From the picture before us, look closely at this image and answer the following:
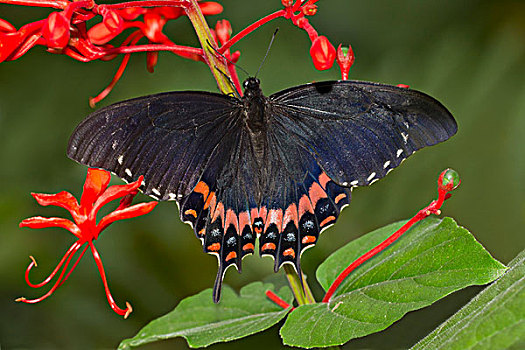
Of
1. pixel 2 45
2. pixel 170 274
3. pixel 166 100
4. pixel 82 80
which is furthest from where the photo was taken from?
pixel 82 80

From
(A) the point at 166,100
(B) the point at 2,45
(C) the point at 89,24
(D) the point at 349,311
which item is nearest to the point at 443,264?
(D) the point at 349,311

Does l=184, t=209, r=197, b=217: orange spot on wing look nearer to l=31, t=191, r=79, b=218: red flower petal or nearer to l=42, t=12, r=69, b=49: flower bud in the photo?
l=31, t=191, r=79, b=218: red flower petal

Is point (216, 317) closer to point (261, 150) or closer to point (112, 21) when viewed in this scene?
point (261, 150)

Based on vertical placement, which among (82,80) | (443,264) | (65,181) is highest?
(82,80)

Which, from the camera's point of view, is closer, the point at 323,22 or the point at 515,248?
the point at 515,248

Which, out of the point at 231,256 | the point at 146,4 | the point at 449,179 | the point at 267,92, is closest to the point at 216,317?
the point at 231,256

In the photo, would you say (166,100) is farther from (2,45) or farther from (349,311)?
(349,311)

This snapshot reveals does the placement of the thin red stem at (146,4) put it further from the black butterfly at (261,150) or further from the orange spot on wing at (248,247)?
the orange spot on wing at (248,247)

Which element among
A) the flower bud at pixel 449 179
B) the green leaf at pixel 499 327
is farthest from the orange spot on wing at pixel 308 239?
the green leaf at pixel 499 327
